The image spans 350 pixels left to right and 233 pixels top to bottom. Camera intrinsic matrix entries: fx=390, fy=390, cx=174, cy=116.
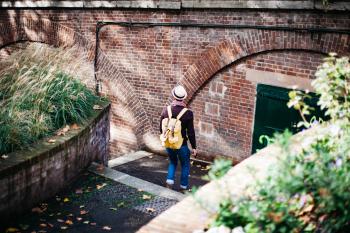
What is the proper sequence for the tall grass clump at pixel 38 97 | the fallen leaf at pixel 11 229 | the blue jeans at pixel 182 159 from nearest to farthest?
1. the fallen leaf at pixel 11 229
2. the tall grass clump at pixel 38 97
3. the blue jeans at pixel 182 159

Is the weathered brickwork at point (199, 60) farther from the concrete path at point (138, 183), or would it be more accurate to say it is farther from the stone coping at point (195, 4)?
the concrete path at point (138, 183)

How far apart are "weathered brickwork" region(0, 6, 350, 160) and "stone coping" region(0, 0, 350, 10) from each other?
0.14 metres

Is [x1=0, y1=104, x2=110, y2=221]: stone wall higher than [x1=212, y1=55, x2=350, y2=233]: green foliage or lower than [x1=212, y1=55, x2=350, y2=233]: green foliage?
lower

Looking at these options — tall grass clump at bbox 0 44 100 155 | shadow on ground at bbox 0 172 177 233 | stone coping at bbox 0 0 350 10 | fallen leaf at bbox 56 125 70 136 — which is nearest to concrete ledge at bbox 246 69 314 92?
stone coping at bbox 0 0 350 10

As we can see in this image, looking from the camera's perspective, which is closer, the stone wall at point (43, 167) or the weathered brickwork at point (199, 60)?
the stone wall at point (43, 167)

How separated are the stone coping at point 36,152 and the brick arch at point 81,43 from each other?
11.0ft

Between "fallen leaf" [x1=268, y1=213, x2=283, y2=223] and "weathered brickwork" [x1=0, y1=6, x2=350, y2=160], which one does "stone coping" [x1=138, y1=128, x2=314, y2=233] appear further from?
"weathered brickwork" [x1=0, y1=6, x2=350, y2=160]

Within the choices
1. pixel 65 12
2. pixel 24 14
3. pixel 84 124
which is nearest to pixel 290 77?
pixel 84 124

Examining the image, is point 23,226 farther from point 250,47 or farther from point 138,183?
point 250,47

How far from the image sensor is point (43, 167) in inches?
220

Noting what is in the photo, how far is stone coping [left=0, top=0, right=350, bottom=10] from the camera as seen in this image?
7.03 metres

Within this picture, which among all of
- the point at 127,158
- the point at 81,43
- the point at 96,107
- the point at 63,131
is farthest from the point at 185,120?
the point at 81,43

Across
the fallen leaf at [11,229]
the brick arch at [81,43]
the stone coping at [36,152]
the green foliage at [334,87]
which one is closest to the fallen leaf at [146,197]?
the stone coping at [36,152]

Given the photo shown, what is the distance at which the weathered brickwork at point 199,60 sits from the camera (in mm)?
7531
